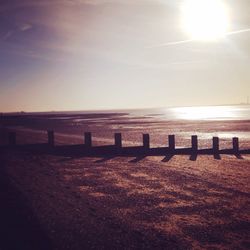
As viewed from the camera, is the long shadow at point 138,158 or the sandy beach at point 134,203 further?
the long shadow at point 138,158

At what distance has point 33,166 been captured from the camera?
1512cm

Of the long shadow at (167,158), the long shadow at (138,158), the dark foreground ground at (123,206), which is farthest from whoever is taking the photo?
the long shadow at (167,158)

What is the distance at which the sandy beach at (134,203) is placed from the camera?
7051 millimetres

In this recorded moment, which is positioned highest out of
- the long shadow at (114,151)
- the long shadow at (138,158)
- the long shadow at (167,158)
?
the long shadow at (114,151)

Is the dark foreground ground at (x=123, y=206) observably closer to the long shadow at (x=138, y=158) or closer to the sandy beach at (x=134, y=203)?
the sandy beach at (x=134, y=203)

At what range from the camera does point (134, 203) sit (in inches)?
382

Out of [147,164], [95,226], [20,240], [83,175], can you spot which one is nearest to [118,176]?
[83,175]

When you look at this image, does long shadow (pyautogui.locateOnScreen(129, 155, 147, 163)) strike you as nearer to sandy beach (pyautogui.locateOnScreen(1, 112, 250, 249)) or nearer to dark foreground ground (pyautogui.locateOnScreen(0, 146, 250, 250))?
sandy beach (pyautogui.locateOnScreen(1, 112, 250, 249))

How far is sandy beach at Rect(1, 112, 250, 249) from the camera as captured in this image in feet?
23.1

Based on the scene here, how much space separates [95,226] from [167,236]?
150 cm

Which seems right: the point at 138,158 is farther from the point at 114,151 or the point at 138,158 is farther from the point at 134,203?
the point at 134,203

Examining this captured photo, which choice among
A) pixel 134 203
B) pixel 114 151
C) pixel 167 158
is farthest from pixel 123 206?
pixel 114 151

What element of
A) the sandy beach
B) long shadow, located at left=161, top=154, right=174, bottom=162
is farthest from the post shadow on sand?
the sandy beach

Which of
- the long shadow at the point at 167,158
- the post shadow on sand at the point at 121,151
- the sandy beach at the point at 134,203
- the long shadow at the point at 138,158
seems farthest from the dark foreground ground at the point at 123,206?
the post shadow on sand at the point at 121,151
